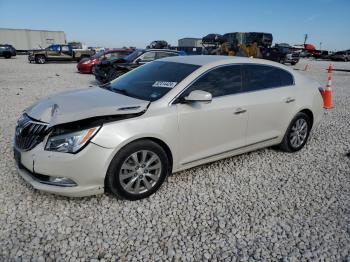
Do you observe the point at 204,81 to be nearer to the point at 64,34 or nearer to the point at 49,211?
the point at 49,211

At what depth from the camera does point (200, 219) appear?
2.92 metres

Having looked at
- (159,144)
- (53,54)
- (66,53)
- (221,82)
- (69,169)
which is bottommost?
(69,169)

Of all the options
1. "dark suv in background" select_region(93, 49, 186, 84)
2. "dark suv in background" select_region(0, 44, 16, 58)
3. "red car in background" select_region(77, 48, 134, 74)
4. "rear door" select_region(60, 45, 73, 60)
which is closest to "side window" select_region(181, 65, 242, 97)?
"dark suv in background" select_region(93, 49, 186, 84)

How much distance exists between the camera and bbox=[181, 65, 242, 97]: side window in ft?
11.4

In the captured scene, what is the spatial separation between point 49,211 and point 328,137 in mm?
5114

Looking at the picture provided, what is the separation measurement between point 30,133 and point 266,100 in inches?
118

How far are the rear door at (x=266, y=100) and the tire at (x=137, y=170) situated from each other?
140 cm

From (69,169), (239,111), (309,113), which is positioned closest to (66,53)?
(309,113)

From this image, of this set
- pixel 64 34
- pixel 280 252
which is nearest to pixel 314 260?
pixel 280 252

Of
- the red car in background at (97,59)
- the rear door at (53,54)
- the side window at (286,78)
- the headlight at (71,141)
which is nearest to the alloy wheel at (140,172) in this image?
the headlight at (71,141)

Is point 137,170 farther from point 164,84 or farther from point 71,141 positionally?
point 164,84

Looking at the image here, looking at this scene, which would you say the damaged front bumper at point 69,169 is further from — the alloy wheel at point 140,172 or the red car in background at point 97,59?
the red car in background at point 97,59

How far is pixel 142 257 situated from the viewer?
2395 millimetres

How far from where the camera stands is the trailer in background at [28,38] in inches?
1522
